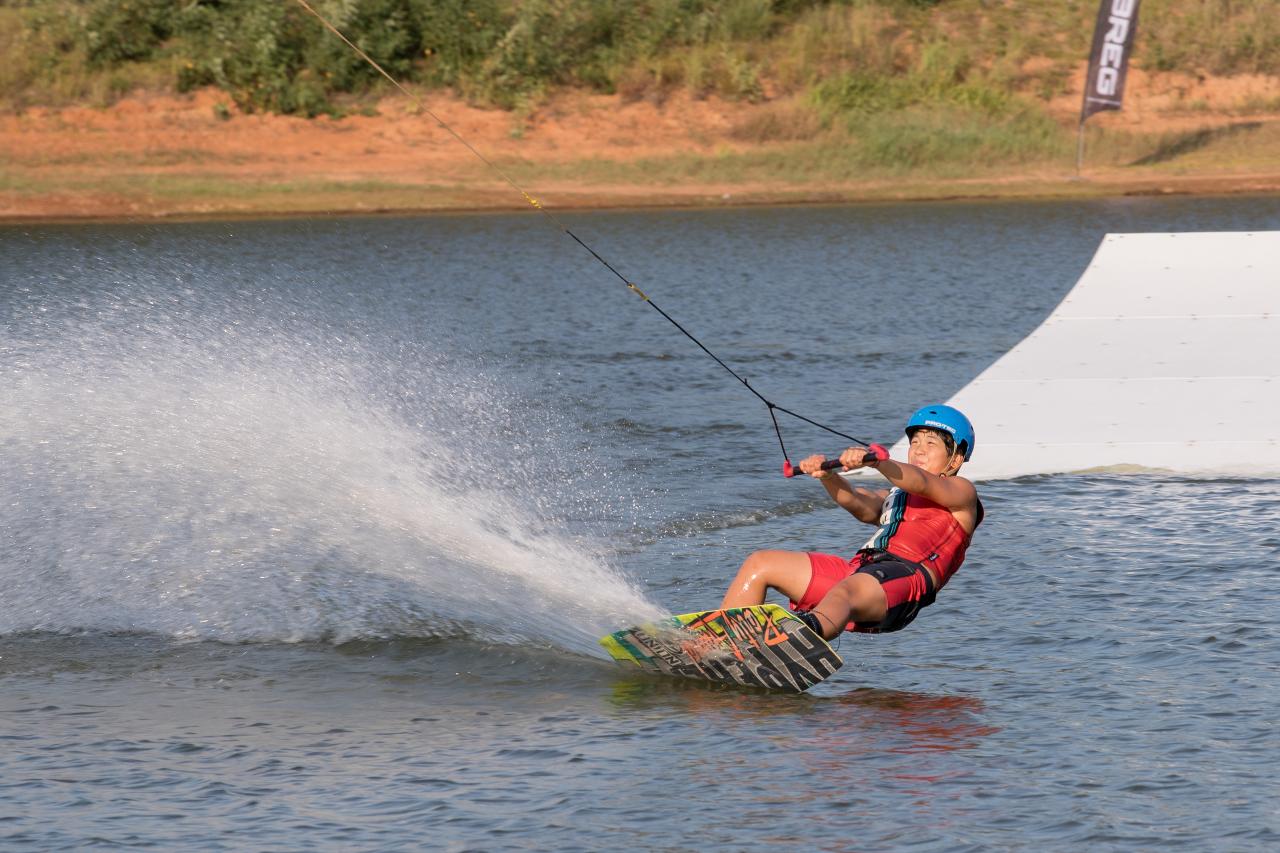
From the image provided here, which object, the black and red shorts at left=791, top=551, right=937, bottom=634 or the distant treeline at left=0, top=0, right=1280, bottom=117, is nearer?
the black and red shorts at left=791, top=551, right=937, bottom=634

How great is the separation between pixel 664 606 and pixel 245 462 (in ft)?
8.70

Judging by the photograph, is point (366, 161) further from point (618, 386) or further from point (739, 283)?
point (618, 386)

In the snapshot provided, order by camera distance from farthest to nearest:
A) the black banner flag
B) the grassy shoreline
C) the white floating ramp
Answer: the black banner flag, the grassy shoreline, the white floating ramp

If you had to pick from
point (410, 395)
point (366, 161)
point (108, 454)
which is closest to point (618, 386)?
point (410, 395)

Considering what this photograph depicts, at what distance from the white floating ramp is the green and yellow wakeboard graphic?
514 centimetres

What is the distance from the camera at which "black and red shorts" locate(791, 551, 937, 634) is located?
722 centimetres

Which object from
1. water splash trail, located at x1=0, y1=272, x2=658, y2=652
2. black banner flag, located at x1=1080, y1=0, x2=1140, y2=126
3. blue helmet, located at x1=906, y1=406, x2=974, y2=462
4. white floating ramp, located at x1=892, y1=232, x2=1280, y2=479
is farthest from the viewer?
black banner flag, located at x1=1080, y1=0, x2=1140, y2=126

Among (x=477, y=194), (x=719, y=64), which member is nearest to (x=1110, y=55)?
(x=719, y=64)

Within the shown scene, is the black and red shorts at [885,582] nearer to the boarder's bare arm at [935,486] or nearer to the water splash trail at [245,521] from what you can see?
the boarder's bare arm at [935,486]

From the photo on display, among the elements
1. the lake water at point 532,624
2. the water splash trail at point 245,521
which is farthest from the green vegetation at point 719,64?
the water splash trail at point 245,521

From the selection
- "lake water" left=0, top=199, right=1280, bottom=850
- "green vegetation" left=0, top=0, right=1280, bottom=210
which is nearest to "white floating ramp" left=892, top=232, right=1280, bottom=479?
"lake water" left=0, top=199, right=1280, bottom=850

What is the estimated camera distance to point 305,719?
721 centimetres

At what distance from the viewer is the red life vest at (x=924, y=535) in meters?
7.36

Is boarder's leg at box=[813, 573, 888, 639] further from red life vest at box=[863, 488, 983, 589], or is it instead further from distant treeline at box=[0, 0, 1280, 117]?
distant treeline at box=[0, 0, 1280, 117]
